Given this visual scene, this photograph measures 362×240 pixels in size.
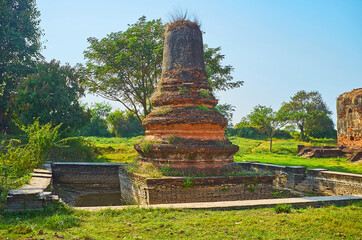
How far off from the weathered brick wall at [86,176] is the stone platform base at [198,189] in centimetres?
407

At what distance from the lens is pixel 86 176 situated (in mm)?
12195

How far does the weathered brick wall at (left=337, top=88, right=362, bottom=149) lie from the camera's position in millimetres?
21969

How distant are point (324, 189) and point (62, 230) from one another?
26.8 ft

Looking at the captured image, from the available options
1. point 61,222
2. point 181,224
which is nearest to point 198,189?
point 181,224

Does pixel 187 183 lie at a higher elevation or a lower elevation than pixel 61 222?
higher

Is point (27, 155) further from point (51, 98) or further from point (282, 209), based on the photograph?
point (51, 98)

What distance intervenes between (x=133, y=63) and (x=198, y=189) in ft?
35.9

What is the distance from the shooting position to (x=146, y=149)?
28.1 ft

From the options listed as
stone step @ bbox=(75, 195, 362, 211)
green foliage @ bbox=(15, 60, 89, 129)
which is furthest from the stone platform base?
green foliage @ bbox=(15, 60, 89, 129)

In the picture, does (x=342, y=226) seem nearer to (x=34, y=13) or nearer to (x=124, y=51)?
(x=124, y=51)

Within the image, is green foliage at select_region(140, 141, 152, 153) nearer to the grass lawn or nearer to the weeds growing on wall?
the weeds growing on wall

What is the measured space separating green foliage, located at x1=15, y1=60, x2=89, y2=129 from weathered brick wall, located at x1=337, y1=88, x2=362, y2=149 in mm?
18057

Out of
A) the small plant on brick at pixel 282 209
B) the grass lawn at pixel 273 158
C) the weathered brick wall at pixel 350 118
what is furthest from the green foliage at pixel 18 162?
the weathered brick wall at pixel 350 118

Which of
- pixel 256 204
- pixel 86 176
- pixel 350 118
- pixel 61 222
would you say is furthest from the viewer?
pixel 350 118
